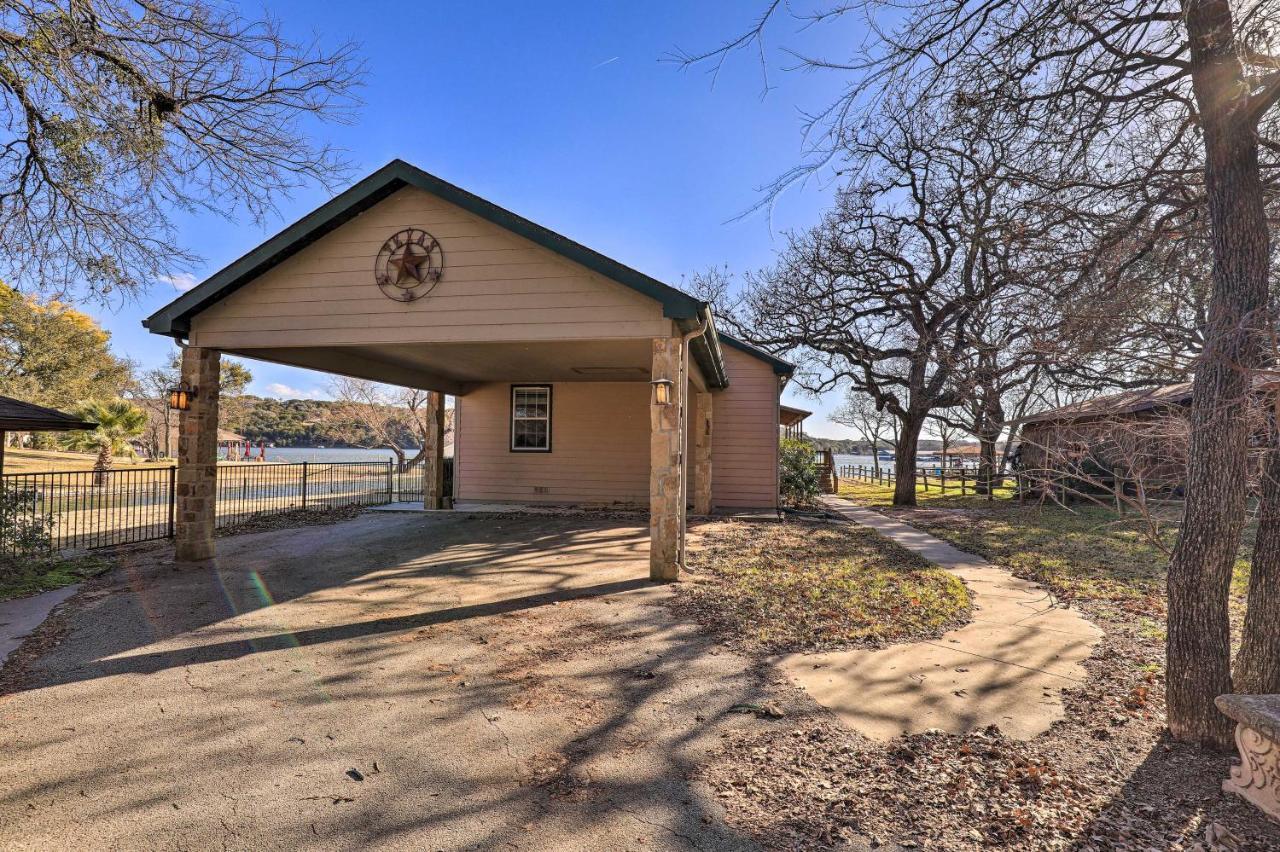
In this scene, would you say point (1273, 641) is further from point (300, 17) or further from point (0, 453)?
point (0, 453)

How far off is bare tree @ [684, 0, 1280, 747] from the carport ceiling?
404 centimetres

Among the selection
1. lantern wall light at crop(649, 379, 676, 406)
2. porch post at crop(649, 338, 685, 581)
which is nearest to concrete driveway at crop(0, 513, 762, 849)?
porch post at crop(649, 338, 685, 581)

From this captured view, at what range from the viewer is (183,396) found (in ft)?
21.8

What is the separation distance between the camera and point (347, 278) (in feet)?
21.9

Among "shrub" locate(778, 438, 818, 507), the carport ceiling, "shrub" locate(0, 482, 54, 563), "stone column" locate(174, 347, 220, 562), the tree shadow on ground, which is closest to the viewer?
the tree shadow on ground

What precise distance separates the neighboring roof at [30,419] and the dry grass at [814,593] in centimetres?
689

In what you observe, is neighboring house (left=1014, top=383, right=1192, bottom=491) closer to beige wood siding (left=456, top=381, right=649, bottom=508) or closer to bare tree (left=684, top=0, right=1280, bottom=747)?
bare tree (left=684, top=0, right=1280, bottom=747)

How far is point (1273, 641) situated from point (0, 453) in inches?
435

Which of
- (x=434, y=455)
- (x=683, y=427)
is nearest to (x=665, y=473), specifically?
(x=683, y=427)

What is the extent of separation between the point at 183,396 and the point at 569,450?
725cm

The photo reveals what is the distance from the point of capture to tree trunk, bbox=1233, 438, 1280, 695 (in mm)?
2709

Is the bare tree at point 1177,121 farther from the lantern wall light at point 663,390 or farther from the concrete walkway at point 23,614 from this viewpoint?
the concrete walkway at point 23,614

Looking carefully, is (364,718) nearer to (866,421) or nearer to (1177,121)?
(1177,121)

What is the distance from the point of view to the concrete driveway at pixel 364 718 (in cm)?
227
